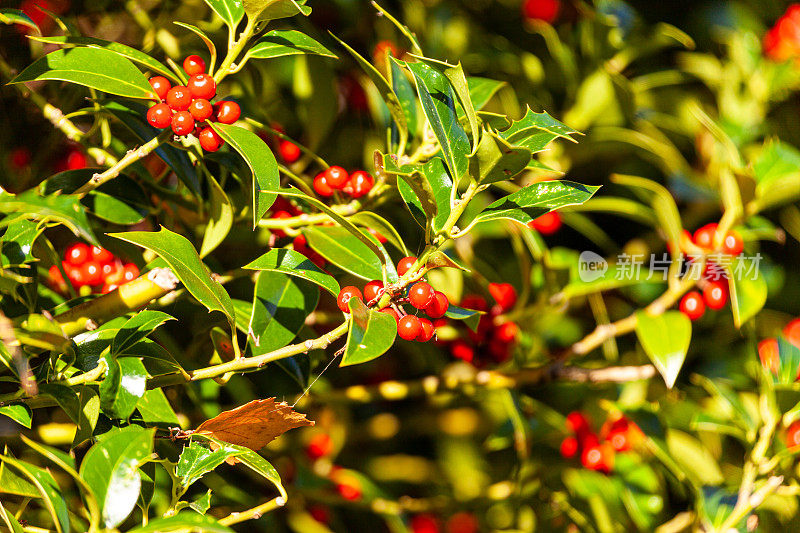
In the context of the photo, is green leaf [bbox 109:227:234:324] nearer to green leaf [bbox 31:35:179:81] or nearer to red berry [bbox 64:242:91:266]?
green leaf [bbox 31:35:179:81]

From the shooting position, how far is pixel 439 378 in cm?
136

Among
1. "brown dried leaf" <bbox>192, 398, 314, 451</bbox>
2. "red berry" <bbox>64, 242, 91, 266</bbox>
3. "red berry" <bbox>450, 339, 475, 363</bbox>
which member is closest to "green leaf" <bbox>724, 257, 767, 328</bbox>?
"red berry" <bbox>450, 339, 475, 363</bbox>

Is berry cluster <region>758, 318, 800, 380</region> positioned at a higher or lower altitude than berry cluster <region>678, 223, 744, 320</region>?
lower

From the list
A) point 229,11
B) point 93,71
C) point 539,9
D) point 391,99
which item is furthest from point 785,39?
point 93,71

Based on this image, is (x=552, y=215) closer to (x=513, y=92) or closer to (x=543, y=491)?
(x=513, y=92)

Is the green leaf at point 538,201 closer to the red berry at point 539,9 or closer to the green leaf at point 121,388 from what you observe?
the green leaf at point 121,388

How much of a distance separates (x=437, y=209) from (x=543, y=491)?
929mm

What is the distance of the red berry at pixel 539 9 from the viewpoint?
6.50ft

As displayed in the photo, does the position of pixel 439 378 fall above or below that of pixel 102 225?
below

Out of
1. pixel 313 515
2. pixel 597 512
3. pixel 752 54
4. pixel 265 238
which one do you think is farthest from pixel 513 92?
pixel 313 515

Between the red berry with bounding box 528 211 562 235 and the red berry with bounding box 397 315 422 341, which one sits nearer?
the red berry with bounding box 397 315 422 341

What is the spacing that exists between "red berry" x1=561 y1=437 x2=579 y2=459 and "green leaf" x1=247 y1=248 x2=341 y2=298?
90 cm

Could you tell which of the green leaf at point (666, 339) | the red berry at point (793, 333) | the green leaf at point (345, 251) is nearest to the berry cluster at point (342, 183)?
the green leaf at point (345, 251)

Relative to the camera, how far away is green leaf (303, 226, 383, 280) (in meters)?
0.87
